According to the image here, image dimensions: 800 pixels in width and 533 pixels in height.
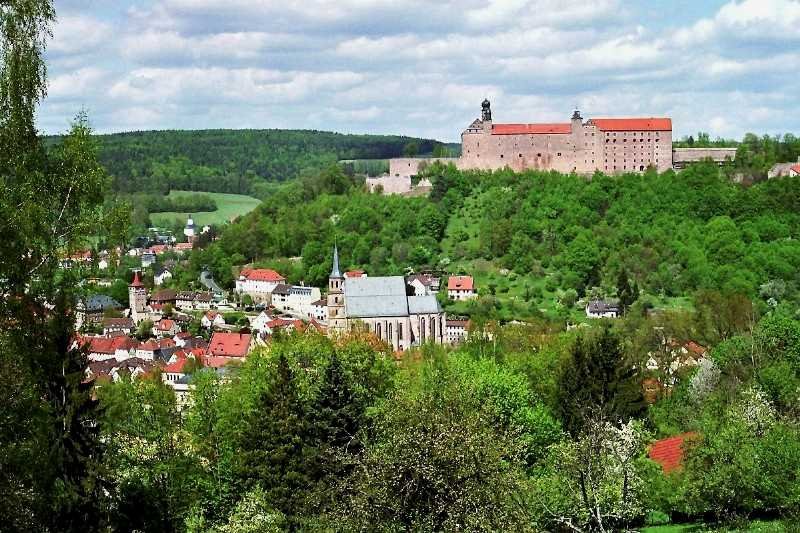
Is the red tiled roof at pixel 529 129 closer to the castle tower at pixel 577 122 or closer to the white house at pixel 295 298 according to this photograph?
the castle tower at pixel 577 122

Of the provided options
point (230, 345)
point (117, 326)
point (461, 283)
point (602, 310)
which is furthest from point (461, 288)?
point (117, 326)

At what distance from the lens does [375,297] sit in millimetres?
85688

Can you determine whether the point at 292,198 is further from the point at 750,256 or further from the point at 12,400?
the point at 12,400

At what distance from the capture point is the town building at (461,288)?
93438mm

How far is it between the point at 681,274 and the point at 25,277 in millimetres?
79914

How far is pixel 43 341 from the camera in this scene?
51.8 feet

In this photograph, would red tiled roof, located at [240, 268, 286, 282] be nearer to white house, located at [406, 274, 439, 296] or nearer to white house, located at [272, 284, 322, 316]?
white house, located at [272, 284, 322, 316]

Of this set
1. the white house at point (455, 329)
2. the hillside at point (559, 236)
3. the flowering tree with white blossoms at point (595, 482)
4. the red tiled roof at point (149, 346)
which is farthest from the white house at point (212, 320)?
the flowering tree with white blossoms at point (595, 482)

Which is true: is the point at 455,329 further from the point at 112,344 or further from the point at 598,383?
the point at 598,383

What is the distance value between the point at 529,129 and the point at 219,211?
84.0 m

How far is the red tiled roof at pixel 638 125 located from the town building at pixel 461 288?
2343 centimetres

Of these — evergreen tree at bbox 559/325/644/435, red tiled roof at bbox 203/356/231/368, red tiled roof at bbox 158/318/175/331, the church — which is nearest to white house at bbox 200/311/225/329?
red tiled roof at bbox 158/318/175/331

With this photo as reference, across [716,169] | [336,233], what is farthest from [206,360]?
[716,169]

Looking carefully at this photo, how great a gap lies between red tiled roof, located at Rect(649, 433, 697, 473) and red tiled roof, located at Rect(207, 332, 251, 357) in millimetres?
44037
